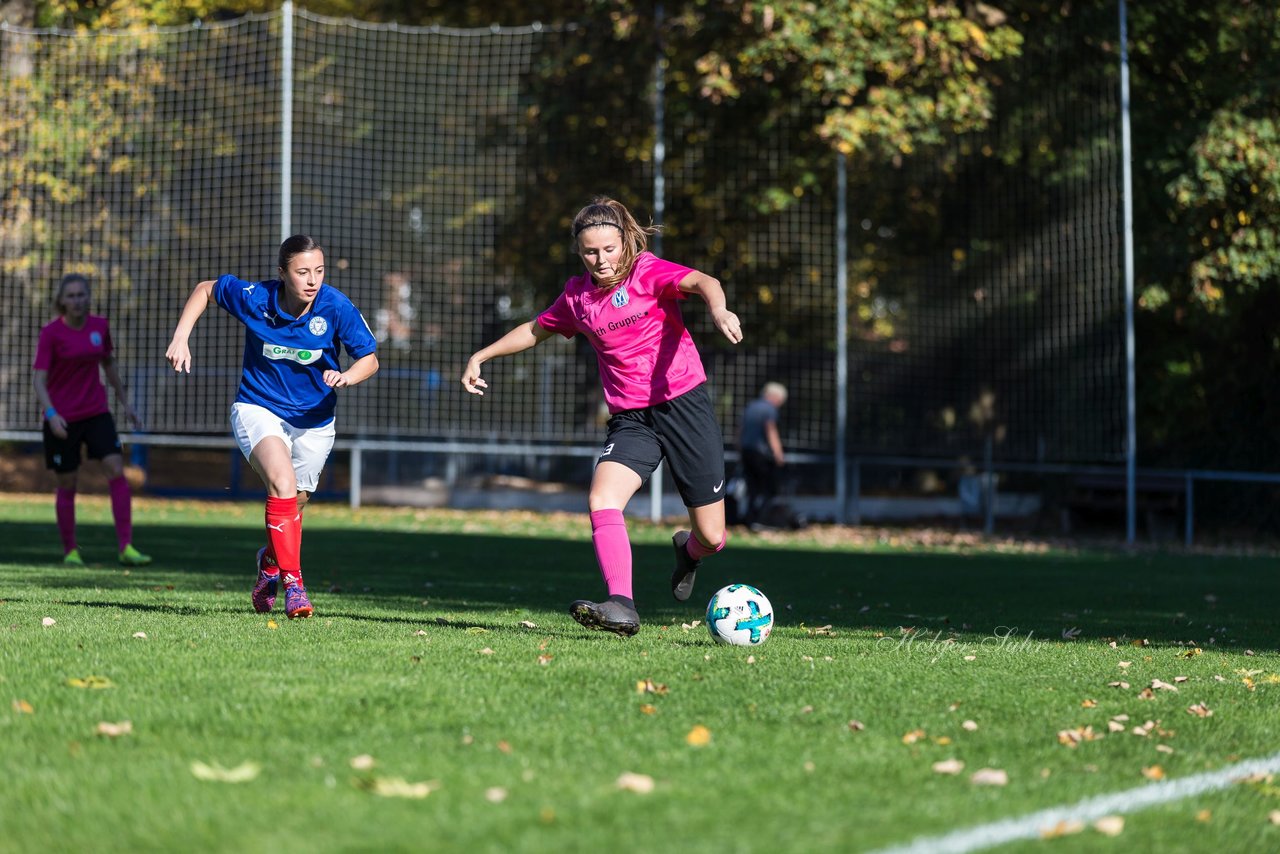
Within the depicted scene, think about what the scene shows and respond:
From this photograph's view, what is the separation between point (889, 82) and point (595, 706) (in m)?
15.3

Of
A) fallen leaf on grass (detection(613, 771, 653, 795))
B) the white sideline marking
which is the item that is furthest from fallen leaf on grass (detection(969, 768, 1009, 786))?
fallen leaf on grass (detection(613, 771, 653, 795))

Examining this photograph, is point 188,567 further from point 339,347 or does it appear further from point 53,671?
point 53,671

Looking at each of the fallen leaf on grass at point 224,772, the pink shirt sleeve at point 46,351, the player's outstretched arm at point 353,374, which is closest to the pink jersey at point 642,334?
the player's outstretched arm at point 353,374

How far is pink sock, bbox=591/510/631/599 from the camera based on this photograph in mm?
6832

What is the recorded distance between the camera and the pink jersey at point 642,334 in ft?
23.6

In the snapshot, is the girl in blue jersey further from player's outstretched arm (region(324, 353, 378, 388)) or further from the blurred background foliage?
the blurred background foliage

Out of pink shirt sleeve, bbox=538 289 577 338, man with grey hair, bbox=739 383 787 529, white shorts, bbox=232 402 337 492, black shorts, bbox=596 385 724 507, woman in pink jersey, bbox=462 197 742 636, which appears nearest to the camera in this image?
woman in pink jersey, bbox=462 197 742 636

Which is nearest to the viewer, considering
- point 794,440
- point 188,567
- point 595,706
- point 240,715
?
point 240,715

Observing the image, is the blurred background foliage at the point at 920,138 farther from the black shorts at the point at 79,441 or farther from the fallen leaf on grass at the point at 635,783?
the fallen leaf on grass at the point at 635,783

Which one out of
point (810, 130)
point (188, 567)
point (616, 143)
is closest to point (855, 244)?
point (810, 130)

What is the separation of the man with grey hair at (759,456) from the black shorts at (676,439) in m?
11.0

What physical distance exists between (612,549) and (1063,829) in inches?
136

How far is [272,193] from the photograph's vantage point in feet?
66.2

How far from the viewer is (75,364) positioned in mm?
11398
